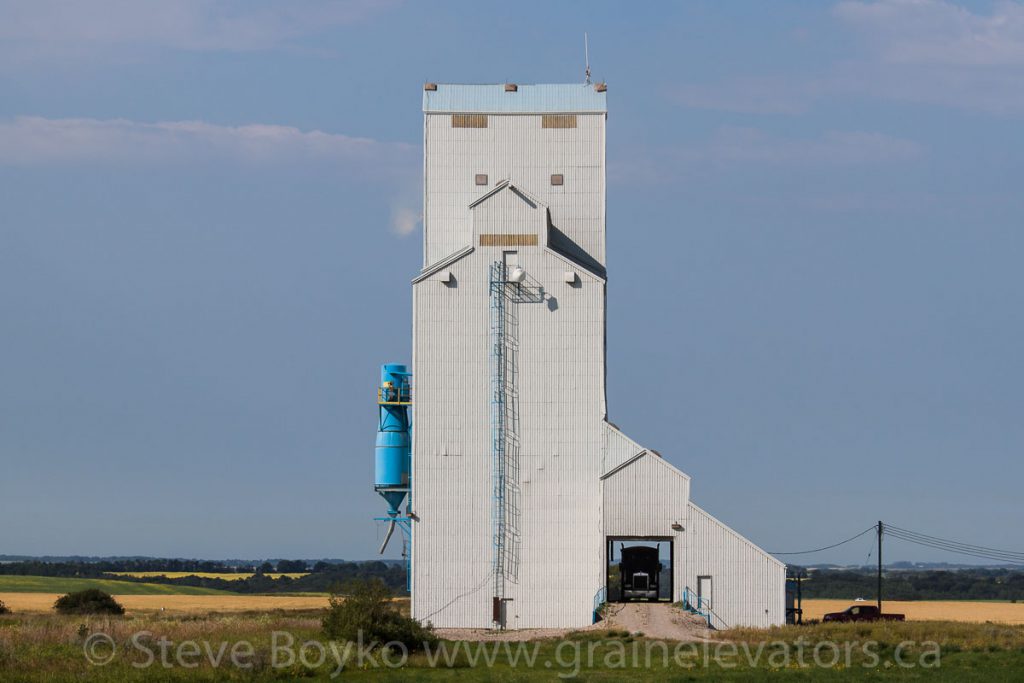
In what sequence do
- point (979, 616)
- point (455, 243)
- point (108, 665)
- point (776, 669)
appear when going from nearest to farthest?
point (108, 665), point (776, 669), point (455, 243), point (979, 616)

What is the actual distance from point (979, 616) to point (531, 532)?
38546 mm

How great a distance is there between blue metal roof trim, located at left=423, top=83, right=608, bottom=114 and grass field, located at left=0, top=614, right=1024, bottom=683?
2744cm

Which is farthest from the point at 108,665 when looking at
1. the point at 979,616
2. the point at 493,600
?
the point at 979,616

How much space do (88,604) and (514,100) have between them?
117 feet

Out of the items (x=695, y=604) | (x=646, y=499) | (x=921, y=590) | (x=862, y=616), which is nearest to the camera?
(x=695, y=604)

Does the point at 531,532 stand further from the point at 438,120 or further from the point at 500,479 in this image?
the point at 438,120

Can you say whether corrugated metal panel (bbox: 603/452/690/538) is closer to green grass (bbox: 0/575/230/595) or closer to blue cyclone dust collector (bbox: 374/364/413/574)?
blue cyclone dust collector (bbox: 374/364/413/574)

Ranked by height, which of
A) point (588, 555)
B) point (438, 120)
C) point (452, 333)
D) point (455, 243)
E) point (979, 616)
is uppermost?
point (438, 120)

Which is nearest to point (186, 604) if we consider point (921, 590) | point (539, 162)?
point (539, 162)

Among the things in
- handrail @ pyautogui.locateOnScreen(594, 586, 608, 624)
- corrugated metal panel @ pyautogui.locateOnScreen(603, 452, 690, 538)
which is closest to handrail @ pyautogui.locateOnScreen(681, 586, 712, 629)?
corrugated metal panel @ pyautogui.locateOnScreen(603, 452, 690, 538)

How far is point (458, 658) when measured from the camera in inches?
1886

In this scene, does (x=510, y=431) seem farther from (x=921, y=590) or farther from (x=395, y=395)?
(x=921, y=590)

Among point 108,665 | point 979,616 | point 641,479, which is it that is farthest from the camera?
point 979,616

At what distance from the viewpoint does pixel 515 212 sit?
6531cm
